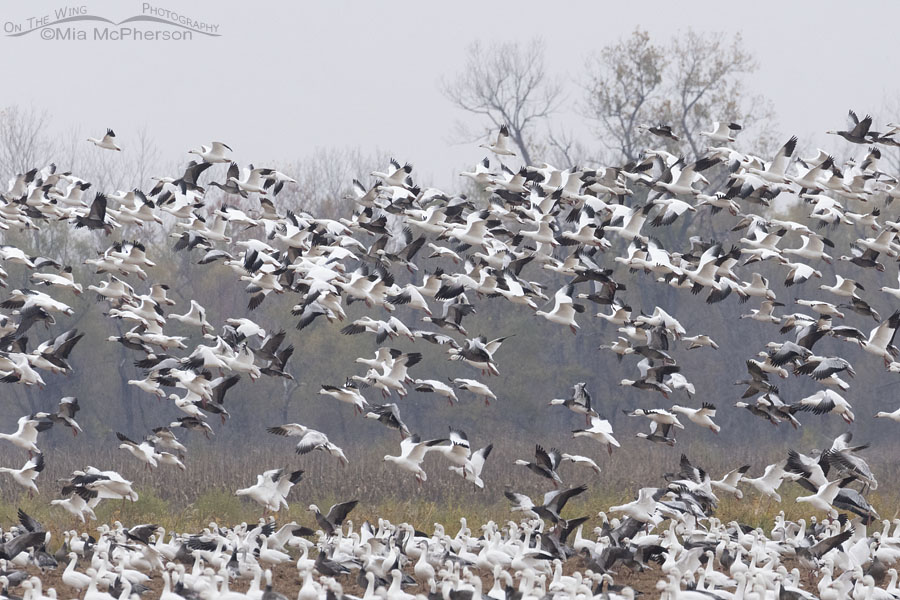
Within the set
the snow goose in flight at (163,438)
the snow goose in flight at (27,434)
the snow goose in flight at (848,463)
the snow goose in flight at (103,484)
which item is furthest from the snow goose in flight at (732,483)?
the snow goose in flight at (27,434)

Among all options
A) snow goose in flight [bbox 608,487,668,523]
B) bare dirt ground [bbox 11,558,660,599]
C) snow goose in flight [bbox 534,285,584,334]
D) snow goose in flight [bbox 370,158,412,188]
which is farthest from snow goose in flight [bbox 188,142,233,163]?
snow goose in flight [bbox 608,487,668,523]

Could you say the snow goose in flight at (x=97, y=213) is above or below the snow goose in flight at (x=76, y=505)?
above

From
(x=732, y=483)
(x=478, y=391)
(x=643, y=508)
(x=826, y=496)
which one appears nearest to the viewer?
(x=643, y=508)

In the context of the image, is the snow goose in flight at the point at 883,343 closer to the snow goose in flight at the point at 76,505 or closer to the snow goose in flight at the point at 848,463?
the snow goose in flight at the point at 848,463

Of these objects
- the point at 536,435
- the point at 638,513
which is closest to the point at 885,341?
the point at 638,513

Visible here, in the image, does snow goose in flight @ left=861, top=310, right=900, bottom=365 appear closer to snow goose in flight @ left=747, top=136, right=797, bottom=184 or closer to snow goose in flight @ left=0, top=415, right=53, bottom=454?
snow goose in flight @ left=747, top=136, right=797, bottom=184

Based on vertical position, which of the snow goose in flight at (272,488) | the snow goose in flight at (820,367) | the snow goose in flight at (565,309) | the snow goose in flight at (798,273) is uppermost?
the snow goose in flight at (798,273)

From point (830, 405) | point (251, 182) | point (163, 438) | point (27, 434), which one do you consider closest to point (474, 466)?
point (163, 438)

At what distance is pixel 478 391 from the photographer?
787 inches

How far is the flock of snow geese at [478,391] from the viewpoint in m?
15.7

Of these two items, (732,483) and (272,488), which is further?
(732,483)

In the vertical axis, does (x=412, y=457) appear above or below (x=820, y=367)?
below

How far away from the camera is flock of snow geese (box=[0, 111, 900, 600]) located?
1566cm

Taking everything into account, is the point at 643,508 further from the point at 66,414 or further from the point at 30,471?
the point at 30,471
